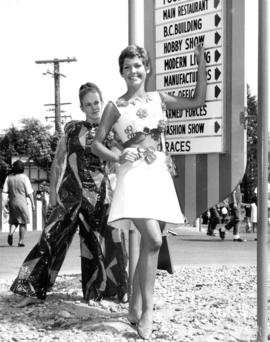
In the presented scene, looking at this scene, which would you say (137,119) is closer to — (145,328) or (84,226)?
(145,328)

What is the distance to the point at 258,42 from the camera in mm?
3627

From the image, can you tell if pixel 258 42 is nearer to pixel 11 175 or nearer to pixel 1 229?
pixel 11 175

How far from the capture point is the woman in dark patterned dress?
5.04 meters

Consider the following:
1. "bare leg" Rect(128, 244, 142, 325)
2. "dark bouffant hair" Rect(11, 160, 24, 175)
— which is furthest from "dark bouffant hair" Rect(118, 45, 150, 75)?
"dark bouffant hair" Rect(11, 160, 24, 175)

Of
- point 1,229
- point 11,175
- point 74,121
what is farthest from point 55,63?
point 74,121

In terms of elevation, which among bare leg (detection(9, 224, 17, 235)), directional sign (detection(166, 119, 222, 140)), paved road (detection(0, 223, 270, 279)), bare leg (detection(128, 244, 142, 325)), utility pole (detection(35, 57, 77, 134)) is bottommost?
paved road (detection(0, 223, 270, 279))

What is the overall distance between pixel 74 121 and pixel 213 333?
6.32 ft

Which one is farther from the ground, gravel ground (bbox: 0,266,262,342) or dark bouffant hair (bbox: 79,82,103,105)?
dark bouffant hair (bbox: 79,82,103,105)

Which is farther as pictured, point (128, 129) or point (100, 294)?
point (100, 294)

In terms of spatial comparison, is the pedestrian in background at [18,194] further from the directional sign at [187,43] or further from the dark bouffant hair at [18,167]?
the directional sign at [187,43]

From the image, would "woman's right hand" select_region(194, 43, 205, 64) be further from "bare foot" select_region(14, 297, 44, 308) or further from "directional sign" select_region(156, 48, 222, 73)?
"bare foot" select_region(14, 297, 44, 308)

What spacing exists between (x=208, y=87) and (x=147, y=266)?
135cm

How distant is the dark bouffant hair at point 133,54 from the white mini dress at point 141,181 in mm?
225

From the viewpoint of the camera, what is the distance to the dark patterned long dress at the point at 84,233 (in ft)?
16.5
